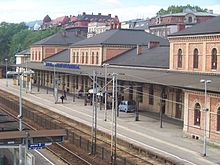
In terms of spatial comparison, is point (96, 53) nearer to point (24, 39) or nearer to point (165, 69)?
point (165, 69)

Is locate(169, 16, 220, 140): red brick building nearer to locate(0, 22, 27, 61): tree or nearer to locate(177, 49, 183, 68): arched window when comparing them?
locate(177, 49, 183, 68): arched window

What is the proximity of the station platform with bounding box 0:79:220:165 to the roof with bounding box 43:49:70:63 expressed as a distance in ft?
97.3

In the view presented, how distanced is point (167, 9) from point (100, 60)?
89.9 m

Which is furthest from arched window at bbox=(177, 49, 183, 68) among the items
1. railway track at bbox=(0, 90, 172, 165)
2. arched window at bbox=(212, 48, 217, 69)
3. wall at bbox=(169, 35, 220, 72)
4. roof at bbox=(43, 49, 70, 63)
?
Answer: roof at bbox=(43, 49, 70, 63)

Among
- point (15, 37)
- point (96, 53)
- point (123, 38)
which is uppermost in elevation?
point (15, 37)

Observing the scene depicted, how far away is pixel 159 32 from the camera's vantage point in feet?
429

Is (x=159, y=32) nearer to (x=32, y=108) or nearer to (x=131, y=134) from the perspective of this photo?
(x=32, y=108)


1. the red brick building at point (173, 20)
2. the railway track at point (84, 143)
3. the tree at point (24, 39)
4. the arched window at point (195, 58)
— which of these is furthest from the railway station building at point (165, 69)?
the tree at point (24, 39)

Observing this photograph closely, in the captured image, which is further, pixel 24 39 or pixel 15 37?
pixel 24 39

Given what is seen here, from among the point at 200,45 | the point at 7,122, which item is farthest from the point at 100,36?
the point at 7,122

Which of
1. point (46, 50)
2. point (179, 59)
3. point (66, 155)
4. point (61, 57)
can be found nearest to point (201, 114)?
point (66, 155)

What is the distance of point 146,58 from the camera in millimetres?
66625

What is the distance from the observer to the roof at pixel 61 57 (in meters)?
96.6

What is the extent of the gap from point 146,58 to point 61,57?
36.2 metres
